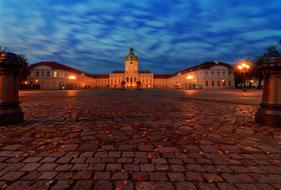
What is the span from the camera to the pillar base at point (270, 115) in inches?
195

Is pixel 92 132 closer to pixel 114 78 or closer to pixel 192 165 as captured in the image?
pixel 192 165

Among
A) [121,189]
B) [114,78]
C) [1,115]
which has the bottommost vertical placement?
[121,189]

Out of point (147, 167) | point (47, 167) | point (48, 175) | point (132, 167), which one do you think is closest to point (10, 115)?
point (47, 167)

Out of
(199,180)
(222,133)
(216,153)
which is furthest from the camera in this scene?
(222,133)

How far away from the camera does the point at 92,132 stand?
14.3ft

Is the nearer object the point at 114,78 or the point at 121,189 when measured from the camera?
the point at 121,189

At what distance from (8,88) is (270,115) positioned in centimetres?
774

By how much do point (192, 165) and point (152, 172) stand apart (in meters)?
0.65

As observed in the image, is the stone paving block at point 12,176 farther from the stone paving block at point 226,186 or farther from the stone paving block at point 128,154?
the stone paving block at point 226,186

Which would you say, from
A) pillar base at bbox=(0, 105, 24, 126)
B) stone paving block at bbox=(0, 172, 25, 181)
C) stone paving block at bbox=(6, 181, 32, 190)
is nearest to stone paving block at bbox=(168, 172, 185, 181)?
stone paving block at bbox=(6, 181, 32, 190)

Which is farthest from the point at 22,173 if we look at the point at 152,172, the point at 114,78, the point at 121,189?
the point at 114,78

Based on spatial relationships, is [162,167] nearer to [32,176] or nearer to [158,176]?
[158,176]

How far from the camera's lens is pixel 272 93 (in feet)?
16.7

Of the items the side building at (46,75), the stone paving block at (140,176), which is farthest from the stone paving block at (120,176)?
the side building at (46,75)
